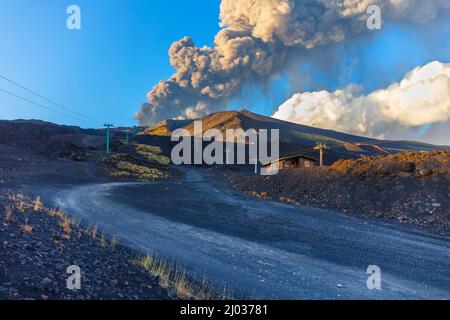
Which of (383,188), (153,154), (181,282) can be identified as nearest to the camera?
(181,282)

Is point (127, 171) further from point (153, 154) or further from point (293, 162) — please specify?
point (153, 154)

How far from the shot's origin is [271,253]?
9891 mm

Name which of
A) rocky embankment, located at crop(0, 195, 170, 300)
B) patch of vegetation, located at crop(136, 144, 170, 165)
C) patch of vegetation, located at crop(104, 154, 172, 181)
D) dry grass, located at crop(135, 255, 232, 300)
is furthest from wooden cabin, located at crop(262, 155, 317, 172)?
rocky embankment, located at crop(0, 195, 170, 300)

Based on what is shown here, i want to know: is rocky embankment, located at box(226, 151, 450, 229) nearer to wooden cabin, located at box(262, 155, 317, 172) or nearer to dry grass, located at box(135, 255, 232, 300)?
dry grass, located at box(135, 255, 232, 300)

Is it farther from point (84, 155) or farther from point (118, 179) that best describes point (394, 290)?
point (84, 155)

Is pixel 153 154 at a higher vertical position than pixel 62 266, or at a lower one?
higher

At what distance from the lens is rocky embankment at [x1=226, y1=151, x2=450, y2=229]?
1650cm

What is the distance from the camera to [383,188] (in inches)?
763

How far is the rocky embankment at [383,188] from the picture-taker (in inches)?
650

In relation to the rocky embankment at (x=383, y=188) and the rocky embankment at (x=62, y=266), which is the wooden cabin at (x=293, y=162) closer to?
the rocky embankment at (x=383, y=188)

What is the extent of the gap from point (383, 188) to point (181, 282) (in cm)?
1677

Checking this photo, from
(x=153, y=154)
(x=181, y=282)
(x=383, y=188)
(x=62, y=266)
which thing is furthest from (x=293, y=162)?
(x=62, y=266)
